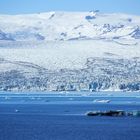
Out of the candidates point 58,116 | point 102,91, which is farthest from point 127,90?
point 58,116

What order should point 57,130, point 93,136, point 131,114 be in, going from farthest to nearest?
point 131,114
point 57,130
point 93,136

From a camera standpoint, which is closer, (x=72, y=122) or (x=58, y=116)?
(x=72, y=122)

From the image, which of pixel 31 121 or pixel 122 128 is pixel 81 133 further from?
pixel 31 121

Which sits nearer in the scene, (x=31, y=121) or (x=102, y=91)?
(x=31, y=121)

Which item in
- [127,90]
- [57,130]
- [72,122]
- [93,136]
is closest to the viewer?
[93,136]

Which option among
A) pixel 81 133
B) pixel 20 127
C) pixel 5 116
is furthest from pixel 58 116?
pixel 81 133

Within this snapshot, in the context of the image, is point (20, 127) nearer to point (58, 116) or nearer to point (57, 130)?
point (57, 130)

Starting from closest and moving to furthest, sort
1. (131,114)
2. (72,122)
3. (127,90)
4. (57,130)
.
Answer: (57,130)
(72,122)
(131,114)
(127,90)

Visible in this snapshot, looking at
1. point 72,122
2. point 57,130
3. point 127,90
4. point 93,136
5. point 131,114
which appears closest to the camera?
point 93,136
